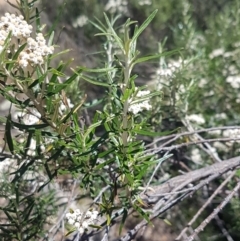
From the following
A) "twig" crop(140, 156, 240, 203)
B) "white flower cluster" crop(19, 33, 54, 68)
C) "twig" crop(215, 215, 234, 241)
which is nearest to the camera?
"white flower cluster" crop(19, 33, 54, 68)

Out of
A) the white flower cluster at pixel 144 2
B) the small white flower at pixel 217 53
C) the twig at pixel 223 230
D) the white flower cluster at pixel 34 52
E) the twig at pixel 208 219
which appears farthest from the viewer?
the white flower cluster at pixel 144 2

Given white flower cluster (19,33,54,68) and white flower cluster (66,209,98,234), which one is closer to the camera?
white flower cluster (19,33,54,68)

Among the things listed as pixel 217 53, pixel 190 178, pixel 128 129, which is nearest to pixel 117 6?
pixel 217 53

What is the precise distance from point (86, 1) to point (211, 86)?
0.90 metres

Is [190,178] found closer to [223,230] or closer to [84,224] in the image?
[84,224]

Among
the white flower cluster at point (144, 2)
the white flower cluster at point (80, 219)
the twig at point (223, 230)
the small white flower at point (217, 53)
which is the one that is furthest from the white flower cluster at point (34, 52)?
the white flower cluster at point (144, 2)

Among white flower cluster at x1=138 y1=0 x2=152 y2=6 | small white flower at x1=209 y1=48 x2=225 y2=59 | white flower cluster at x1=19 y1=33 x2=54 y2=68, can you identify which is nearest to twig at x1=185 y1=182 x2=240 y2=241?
white flower cluster at x1=19 y1=33 x2=54 y2=68

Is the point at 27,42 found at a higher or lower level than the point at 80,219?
higher

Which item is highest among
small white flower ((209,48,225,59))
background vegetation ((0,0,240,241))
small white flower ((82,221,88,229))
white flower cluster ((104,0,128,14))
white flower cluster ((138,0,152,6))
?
white flower cluster ((104,0,128,14))

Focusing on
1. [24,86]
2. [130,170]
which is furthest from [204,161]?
[24,86]

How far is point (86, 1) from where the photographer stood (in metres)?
2.43

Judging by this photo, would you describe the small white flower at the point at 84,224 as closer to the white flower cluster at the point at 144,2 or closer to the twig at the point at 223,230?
the twig at the point at 223,230

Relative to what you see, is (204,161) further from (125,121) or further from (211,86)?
(125,121)

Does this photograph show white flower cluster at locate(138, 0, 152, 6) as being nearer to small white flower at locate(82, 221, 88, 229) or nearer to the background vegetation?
the background vegetation
